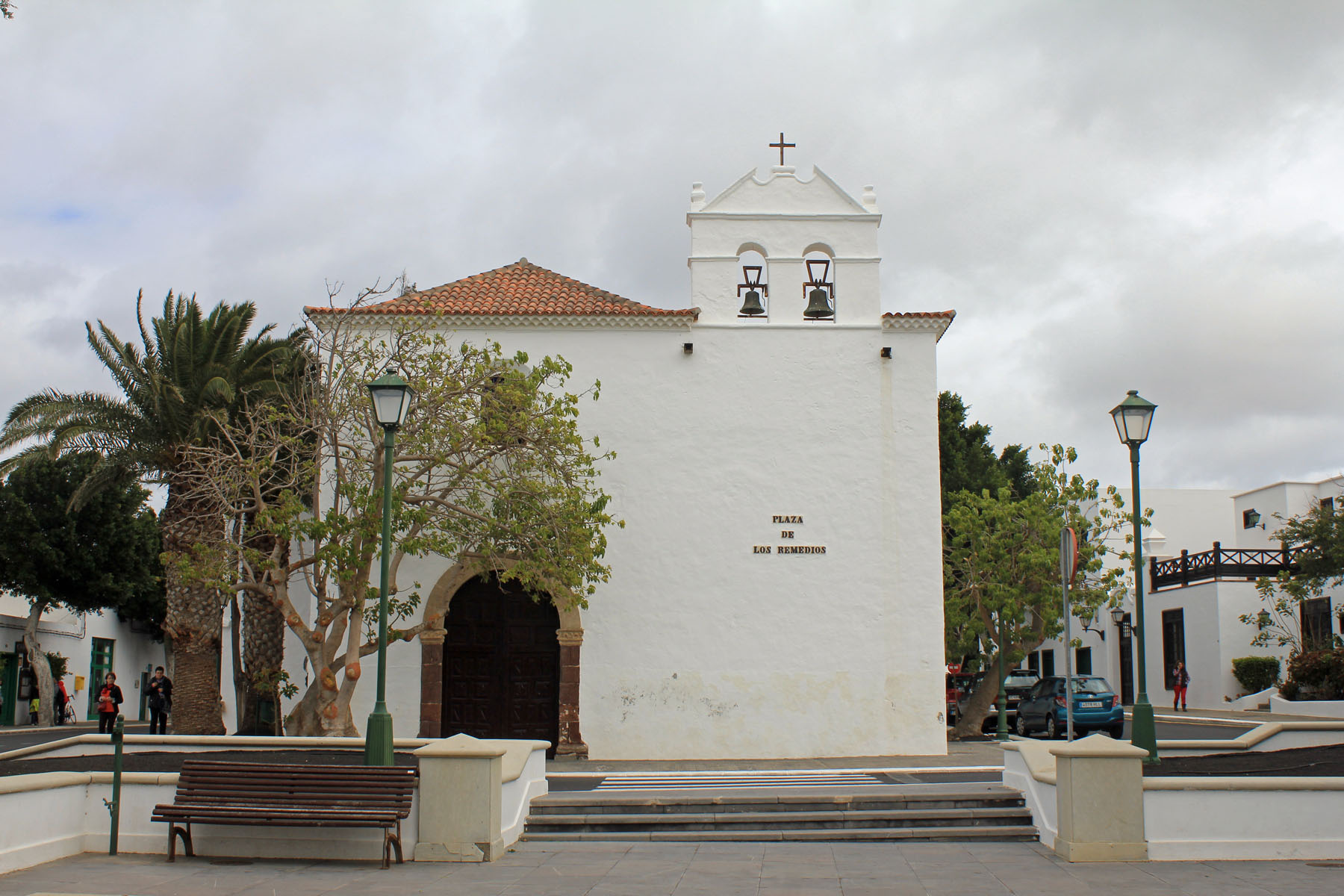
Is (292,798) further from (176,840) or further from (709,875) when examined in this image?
(709,875)

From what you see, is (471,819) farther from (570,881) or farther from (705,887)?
(705,887)

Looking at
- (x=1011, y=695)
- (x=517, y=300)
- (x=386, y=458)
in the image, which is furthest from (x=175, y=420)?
(x=1011, y=695)

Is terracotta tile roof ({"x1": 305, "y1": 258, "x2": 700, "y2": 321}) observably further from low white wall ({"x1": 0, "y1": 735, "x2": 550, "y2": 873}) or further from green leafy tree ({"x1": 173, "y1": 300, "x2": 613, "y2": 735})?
low white wall ({"x1": 0, "y1": 735, "x2": 550, "y2": 873})

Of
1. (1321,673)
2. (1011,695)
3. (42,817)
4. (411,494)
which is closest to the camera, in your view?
(42,817)

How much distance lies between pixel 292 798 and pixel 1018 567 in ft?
53.3

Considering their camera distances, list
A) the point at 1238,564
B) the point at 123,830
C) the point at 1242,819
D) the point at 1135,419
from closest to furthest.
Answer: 1. the point at 1242,819
2. the point at 123,830
3. the point at 1135,419
4. the point at 1238,564

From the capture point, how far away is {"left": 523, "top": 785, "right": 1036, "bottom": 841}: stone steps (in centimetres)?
1057

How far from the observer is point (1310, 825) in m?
9.54

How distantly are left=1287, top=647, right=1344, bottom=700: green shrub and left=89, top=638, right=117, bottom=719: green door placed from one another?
35112 millimetres

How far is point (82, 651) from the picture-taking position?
122 feet

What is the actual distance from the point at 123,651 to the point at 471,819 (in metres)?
36.5

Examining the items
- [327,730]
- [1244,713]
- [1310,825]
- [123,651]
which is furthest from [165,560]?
[123,651]

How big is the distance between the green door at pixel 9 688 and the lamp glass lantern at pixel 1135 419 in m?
31.4

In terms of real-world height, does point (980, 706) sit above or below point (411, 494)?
below
